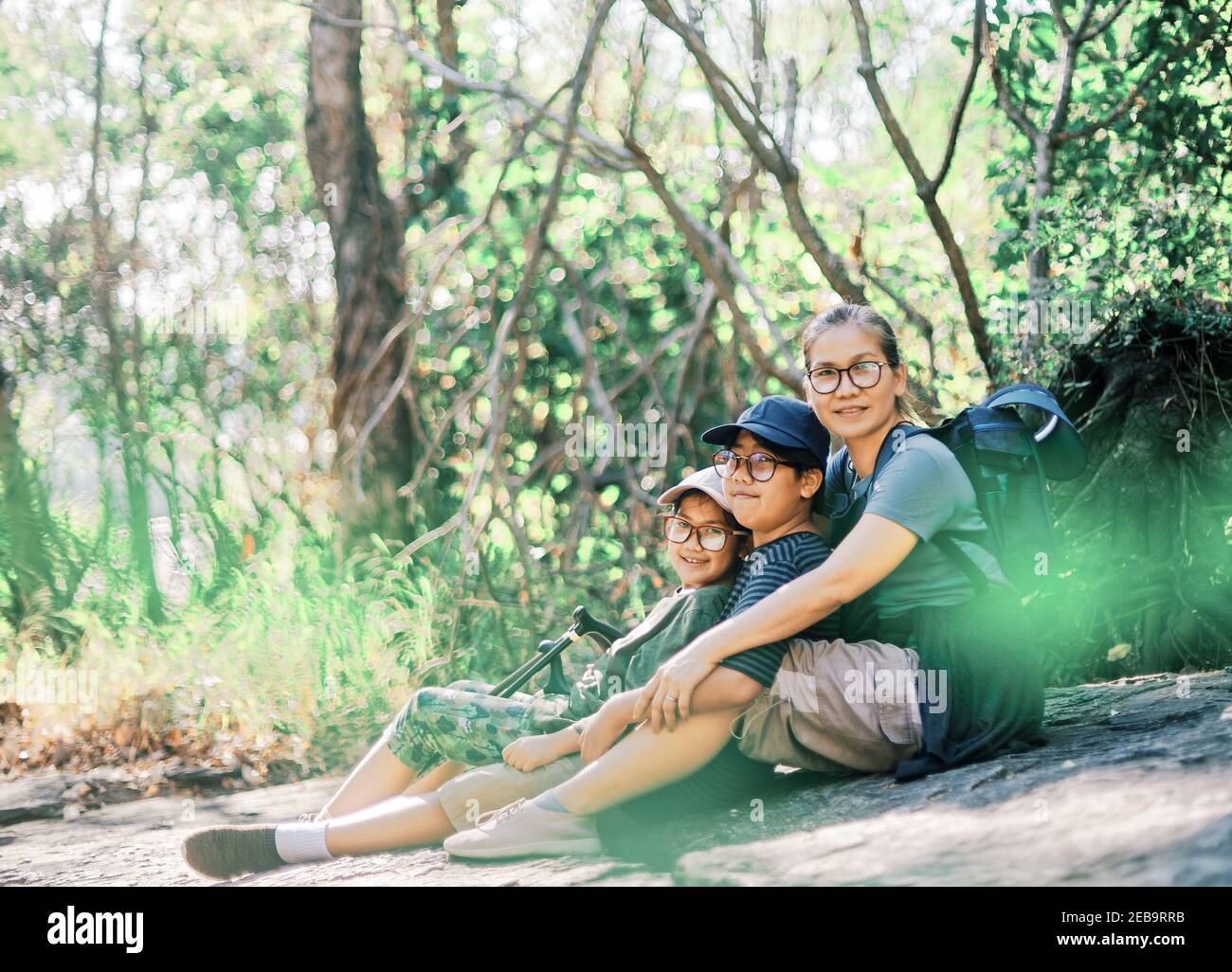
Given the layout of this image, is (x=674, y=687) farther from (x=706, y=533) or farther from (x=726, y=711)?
(x=706, y=533)

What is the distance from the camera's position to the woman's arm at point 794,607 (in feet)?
8.78

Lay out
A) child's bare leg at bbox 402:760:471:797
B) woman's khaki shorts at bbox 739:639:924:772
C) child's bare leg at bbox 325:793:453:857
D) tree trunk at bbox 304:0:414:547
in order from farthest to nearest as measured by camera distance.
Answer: tree trunk at bbox 304:0:414:547 < child's bare leg at bbox 402:760:471:797 < child's bare leg at bbox 325:793:453:857 < woman's khaki shorts at bbox 739:639:924:772

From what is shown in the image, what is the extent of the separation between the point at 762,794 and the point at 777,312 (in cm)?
462

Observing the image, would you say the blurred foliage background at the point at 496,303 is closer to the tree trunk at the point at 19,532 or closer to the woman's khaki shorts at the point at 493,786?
the tree trunk at the point at 19,532

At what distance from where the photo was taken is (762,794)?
10.1 feet

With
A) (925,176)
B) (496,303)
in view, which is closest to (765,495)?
(925,176)

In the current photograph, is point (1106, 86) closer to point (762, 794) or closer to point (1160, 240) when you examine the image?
point (1160, 240)

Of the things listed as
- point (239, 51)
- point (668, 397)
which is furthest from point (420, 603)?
point (239, 51)

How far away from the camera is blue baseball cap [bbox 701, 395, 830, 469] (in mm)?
2914

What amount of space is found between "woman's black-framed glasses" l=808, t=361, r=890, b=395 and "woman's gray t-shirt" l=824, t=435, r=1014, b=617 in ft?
0.58

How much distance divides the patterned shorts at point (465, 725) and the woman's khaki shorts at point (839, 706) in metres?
0.56

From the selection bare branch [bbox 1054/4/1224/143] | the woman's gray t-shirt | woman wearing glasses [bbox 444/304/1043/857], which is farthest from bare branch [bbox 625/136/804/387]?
the woman's gray t-shirt

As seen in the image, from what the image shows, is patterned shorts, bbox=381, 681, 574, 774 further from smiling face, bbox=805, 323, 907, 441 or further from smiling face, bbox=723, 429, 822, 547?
smiling face, bbox=805, 323, 907, 441

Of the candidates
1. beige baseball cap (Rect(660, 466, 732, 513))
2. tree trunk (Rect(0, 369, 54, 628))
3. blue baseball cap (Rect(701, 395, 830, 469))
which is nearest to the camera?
blue baseball cap (Rect(701, 395, 830, 469))
